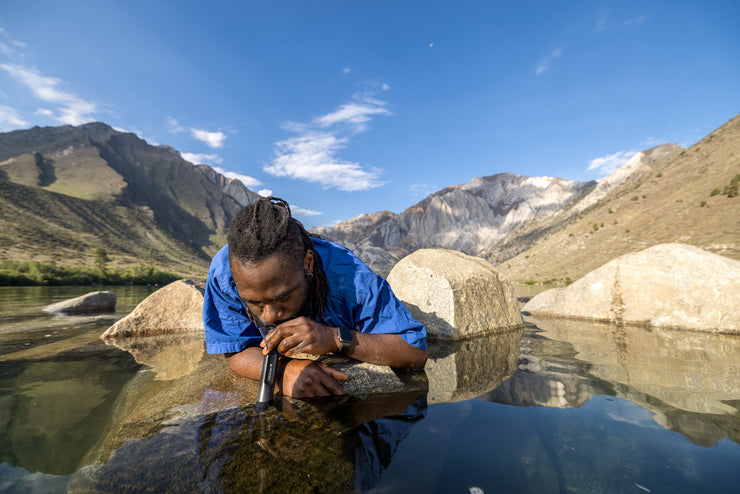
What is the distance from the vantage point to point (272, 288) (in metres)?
2.38

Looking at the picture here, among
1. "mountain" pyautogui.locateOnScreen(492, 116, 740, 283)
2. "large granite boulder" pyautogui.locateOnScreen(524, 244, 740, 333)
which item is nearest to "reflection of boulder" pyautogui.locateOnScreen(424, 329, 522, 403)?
"large granite boulder" pyautogui.locateOnScreen(524, 244, 740, 333)

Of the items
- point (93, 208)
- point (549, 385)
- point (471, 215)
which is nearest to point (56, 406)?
point (549, 385)

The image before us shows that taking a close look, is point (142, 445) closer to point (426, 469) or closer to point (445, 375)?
point (426, 469)

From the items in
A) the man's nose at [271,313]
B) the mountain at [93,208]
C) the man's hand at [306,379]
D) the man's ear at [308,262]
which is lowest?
the man's hand at [306,379]

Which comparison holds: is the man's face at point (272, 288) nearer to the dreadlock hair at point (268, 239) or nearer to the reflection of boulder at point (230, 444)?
the dreadlock hair at point (268, 239)

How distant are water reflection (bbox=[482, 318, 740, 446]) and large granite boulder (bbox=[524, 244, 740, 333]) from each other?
693 millimetres

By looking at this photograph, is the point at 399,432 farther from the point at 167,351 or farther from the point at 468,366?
the point at 167,351

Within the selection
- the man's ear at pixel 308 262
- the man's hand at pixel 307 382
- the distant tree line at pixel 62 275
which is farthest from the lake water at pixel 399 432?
the distant tree line at pixel 62 275

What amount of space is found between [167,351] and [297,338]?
4028 mm

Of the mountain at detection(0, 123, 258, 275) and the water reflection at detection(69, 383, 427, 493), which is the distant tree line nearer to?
the mountain at detection(0, 123, 258, 275)

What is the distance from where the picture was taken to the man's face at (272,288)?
236 cm

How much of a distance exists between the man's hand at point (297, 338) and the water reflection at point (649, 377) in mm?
1555

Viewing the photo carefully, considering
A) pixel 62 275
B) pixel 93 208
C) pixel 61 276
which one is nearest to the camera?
pixel 61 276

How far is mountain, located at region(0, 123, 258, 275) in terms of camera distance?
7625cm
